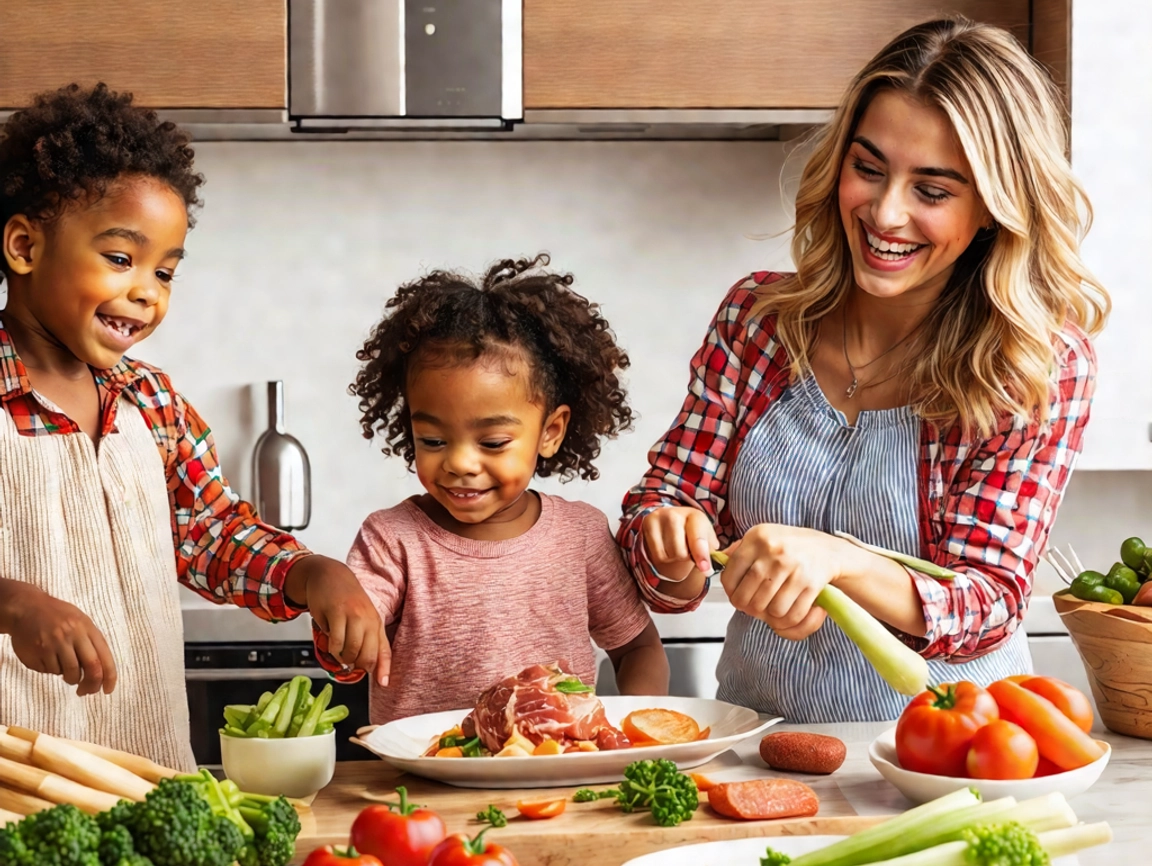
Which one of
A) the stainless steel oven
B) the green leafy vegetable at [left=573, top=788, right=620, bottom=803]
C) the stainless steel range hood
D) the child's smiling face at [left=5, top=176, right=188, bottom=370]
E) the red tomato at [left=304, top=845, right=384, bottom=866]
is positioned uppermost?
the stainless steel range hood

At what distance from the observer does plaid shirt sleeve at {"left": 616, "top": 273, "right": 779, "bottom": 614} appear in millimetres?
1624

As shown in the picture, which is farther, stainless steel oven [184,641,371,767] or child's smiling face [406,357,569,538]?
stainless steel oven [184,641,371,767]

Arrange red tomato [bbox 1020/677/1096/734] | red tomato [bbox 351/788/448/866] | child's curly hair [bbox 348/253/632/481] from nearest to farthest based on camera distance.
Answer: red tomato [bbox 351/788/448/866] → red tomato [bbox 1020/677/1096/734] → child's curly hair [bbox 348/253/632/481]

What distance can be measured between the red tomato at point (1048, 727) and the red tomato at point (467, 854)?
0.53m

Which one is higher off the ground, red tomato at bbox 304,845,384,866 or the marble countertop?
red tomato at bbox 304,845,384,866

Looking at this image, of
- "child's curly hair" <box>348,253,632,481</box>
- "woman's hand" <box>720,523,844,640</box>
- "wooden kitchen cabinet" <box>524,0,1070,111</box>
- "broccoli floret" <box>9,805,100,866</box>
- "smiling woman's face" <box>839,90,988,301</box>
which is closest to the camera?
"broccoli floret" <box>9,805,100,866</box>

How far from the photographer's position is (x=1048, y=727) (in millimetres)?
1134

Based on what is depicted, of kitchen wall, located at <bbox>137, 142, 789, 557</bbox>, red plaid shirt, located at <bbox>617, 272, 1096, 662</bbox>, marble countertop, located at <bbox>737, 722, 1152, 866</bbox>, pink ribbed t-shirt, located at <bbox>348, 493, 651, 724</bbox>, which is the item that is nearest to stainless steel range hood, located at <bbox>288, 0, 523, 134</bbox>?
kitchen wall, located at <bbox>137, 142, 789, 557</bbox>

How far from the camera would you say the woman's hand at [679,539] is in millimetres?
1420

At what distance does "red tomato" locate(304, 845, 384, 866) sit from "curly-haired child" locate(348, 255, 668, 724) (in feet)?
2.31

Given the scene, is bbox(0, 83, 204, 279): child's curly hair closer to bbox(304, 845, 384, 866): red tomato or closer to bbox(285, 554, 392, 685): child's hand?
bbox(285, 554, 392, 685): child's hand

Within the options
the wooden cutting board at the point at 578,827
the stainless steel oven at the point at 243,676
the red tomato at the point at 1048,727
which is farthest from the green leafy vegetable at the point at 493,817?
the stainless steel oven at the point at 243,676

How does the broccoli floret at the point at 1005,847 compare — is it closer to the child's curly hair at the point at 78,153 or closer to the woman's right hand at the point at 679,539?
the woman's right hand at the point at 679,539

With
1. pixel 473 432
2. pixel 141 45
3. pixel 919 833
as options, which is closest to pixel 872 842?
pixel 919 833
